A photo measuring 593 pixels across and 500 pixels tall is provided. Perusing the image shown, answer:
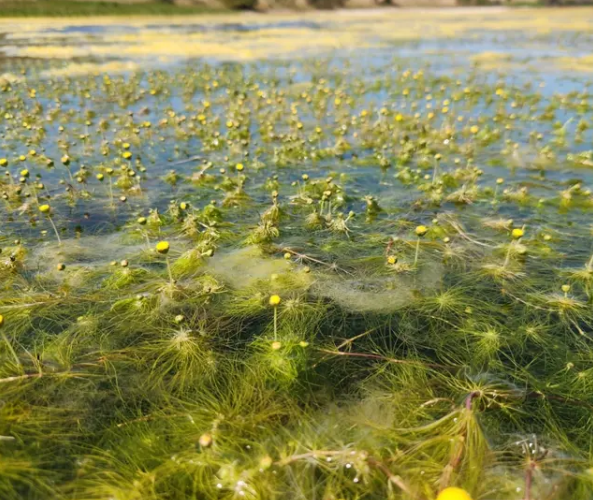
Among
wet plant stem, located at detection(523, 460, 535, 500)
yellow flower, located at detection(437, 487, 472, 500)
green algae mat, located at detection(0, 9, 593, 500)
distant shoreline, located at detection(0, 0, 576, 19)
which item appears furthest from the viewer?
distant shoreline, located at detection(0, 0, 576, 19)

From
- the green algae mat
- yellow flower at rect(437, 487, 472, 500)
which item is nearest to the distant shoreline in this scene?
the green algae mat

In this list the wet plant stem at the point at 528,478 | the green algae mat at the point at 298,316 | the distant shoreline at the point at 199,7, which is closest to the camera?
the wet plant stem at the point at 528,478

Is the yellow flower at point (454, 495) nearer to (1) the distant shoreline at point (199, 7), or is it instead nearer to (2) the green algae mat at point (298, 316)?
(2) the green algae mat at point (298, 316)

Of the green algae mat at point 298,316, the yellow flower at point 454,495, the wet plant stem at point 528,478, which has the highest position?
the yellow flower at point 454,495

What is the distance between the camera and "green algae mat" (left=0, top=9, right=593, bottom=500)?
6.54 ft

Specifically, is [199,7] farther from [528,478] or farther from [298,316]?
[528,478]

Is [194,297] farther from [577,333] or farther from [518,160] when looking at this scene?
[518,160]

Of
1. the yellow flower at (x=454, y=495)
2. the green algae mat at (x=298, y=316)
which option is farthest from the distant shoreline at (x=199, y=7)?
the yellow flower at (x=454, y=495)

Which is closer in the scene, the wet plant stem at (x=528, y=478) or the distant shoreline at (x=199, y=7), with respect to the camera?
the wet plant stem at (x=528, y=478)

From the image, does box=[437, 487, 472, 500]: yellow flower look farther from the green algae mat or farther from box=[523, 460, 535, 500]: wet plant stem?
box=[523, 460, 535, 500]: wet plant stem

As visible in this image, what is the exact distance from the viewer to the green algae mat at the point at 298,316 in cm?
199

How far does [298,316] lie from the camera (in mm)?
3008

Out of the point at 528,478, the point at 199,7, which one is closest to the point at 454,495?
the point at 528,478

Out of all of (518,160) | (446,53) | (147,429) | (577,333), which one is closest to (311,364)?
(147,429)
